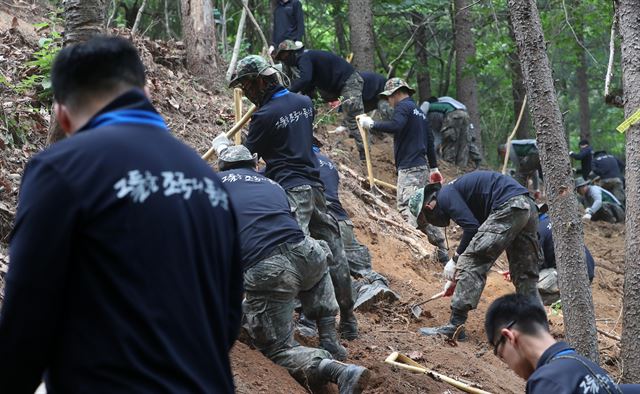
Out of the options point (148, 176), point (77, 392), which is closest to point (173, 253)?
point (148, 176)

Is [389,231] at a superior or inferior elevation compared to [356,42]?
inferior

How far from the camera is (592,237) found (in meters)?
17.8

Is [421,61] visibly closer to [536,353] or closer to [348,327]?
[348,327]

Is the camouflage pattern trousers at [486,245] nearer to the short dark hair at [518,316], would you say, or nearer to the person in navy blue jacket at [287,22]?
the short dark hair at [518,316]

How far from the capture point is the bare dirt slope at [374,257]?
290 inches

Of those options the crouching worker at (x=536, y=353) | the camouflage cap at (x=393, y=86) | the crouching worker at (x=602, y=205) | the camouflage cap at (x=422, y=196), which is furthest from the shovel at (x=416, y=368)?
the crouching worker at (x=602, y=205)

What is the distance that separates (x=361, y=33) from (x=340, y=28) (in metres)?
4.61

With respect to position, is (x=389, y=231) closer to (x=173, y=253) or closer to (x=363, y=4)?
(x=363, y=4)

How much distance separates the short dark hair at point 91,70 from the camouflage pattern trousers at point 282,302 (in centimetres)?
403

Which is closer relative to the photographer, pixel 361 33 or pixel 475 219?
pixel 475 219

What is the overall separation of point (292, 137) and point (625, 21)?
297 cm

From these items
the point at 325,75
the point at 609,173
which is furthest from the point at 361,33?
the point at 609,173

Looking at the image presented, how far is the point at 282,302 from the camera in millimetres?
6895

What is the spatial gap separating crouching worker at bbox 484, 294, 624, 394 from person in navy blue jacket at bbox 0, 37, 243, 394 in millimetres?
1973
